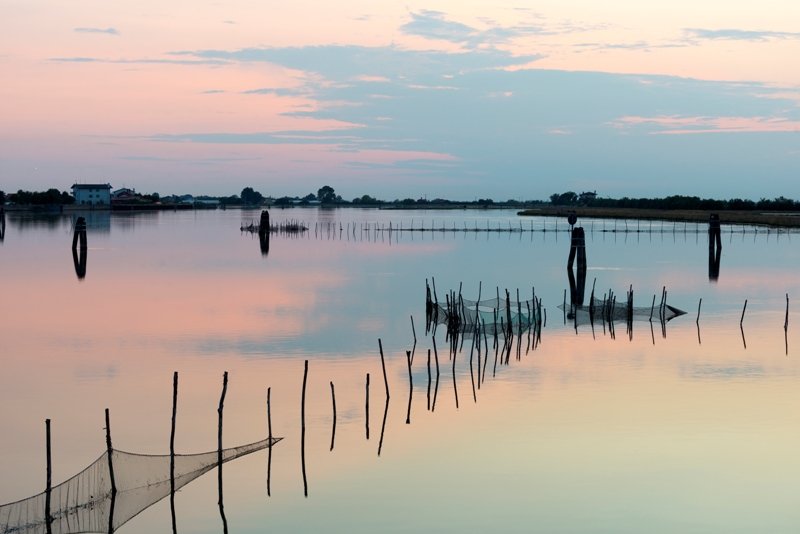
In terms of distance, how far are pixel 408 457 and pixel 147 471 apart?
4.27 meters

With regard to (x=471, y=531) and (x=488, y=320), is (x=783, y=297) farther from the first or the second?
(x=471, y=531)

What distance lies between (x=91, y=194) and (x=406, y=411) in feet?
611

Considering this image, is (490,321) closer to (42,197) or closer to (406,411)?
(406,411)

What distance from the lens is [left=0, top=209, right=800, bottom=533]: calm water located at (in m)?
12.7

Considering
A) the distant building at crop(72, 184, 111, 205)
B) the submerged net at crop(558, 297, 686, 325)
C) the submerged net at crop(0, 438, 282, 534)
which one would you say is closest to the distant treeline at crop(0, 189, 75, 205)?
the distant building at crop(72, 184, 111, 205)

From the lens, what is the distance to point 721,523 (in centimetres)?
1210

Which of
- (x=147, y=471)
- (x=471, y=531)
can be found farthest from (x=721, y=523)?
(x=147, y=471)

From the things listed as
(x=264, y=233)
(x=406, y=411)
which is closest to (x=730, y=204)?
(x=264, y=233)

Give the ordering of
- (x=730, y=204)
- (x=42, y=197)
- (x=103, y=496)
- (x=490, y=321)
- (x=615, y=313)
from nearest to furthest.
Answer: (x=103, y=496), (x=490, y=321), (x=615, y=313), (x=730, y=204), (x=42, y=197)

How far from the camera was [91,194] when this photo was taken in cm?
19038

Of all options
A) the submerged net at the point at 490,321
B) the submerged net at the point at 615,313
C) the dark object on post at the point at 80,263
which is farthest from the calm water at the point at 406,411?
the dark object on post at the point at 80,263

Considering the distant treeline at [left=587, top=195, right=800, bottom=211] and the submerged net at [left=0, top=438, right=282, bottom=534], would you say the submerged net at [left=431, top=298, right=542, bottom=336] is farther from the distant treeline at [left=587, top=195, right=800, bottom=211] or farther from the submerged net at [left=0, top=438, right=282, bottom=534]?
the distant treeline at [left=587, top=195, right=800, bottom=211]

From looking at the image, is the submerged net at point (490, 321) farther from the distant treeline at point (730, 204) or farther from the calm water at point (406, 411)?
the distant treeline at point (730, 204)

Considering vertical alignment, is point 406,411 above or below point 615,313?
below
